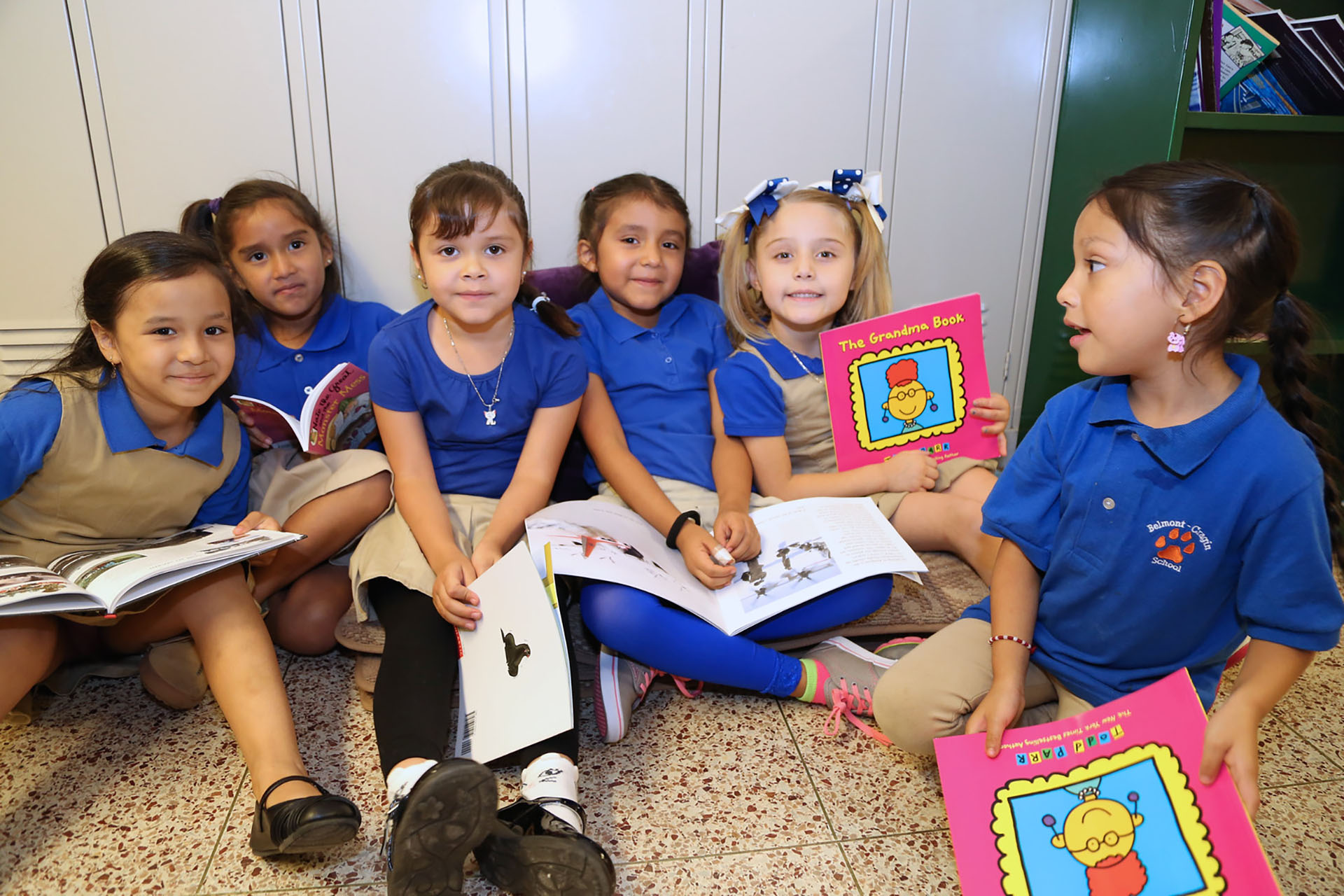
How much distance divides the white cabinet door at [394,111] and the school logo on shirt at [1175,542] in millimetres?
1523

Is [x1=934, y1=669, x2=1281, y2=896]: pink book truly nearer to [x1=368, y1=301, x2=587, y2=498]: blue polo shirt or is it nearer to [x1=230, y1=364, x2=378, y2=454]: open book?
[x1=368, y1=301, x2=587, y2=498]: blue polo shirt

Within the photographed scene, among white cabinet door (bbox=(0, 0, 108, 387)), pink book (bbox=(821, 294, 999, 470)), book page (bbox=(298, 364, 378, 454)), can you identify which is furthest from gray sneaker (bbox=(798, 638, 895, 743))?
white cabinet door (bbox=(0, 0, 108, 387))

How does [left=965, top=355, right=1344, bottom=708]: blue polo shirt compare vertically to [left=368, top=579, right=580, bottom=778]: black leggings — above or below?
above

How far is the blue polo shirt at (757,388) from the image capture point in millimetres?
1515

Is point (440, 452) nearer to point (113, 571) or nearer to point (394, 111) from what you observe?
point (113, 571)

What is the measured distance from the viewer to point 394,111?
5.88ft

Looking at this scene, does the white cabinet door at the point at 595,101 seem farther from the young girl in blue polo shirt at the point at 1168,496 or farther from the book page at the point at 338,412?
the young girl in blue polo shirt at the point at 1168,496

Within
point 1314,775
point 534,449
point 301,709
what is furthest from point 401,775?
point 1314,775

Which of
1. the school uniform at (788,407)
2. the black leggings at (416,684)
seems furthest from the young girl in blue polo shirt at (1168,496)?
the black leggings at (416,684)

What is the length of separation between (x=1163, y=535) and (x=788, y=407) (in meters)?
0.74

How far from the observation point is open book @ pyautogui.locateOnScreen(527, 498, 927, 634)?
119cm

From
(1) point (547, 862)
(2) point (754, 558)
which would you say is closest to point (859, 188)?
(2) point (754, 558)

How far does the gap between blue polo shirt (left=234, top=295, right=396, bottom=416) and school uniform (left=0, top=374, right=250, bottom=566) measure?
0.91ft

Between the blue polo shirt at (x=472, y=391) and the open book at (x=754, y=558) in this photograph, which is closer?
the open book at (x=754, y=558)
